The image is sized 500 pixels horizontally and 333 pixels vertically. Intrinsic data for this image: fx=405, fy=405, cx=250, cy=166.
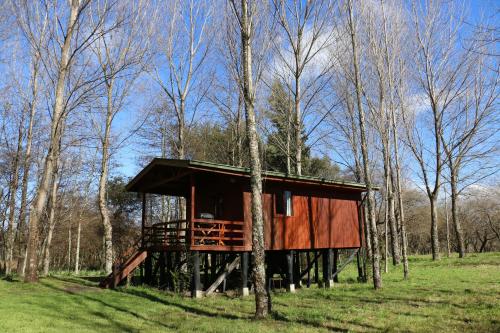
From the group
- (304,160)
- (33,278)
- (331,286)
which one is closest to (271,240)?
(331,286)

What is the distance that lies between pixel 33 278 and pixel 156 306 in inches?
255

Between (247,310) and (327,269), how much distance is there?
7534 mm

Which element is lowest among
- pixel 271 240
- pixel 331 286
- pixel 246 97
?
pixel 331 286

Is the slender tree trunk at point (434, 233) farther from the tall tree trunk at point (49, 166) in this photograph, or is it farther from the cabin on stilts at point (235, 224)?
the tall tree trunk at point (49, 166)

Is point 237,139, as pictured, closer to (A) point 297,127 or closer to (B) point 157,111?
(B) point 157,111

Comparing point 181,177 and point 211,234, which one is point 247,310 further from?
point 181,177

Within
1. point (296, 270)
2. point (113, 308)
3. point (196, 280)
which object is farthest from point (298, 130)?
point (113, 308)

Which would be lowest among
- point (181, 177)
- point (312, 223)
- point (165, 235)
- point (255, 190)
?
point (165, 235)

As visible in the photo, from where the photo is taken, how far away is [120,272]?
49.8ft

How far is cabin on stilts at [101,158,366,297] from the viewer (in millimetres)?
14043

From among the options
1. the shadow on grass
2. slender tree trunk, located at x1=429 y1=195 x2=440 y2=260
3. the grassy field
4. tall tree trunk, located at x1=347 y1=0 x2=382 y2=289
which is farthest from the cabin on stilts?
slender tree trunk, located at x1=429 y1=195 x2=440 y2=260

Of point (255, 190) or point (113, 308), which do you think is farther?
point (113, 308)

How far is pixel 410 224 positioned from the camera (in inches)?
2056

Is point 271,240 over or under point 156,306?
over
